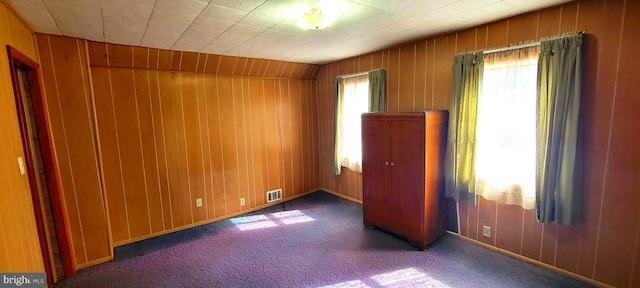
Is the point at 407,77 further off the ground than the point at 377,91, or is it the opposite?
the point at 407,77

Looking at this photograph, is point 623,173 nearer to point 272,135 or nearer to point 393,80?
point 393,80

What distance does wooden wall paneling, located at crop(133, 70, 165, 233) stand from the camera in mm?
3110

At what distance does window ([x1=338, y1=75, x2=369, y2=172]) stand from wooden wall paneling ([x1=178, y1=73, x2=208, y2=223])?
2084 millimetres

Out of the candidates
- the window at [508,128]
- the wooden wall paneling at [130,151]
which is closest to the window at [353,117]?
the window at [508,128]

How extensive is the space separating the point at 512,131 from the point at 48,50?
4273 mm

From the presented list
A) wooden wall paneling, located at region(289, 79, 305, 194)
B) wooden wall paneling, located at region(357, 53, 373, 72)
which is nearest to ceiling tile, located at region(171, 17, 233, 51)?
wooden wall paneling, located at region(289, 79, 305, 194)

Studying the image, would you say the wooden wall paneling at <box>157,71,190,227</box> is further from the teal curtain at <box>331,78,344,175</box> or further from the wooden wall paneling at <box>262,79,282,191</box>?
the teal curtain at <box>331,78,344,175</box>

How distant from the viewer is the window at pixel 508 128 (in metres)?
2.36

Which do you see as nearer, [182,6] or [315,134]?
[182,6]

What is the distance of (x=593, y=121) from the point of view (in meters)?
2.09

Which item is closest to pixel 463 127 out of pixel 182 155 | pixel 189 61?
pixel 189 61

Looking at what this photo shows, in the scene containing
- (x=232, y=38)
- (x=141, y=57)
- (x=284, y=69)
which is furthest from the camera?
(x=284, y=69)

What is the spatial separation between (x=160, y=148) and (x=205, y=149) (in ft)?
1.75

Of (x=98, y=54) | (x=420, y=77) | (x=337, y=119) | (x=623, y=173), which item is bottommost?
(x=623, y=173)
